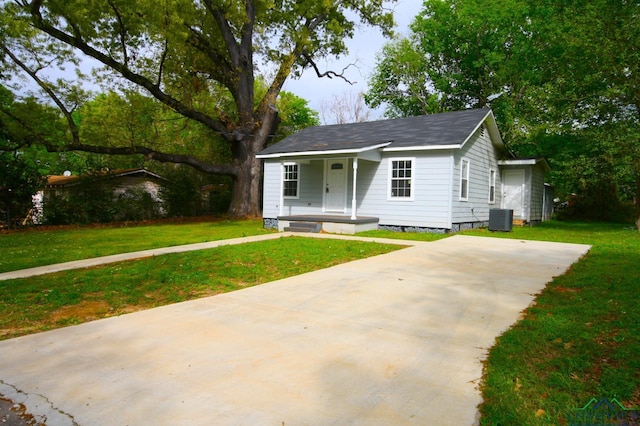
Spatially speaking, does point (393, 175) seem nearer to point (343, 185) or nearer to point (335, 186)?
point (343, 185)

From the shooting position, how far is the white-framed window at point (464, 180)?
47.3ft

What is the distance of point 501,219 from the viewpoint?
1473 cm

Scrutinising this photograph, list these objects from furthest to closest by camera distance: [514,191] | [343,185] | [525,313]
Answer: [514,191], [343,185], [525,313]

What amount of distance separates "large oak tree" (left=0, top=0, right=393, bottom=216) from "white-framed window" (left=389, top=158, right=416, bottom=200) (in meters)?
9.25

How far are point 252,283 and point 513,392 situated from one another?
174 inches

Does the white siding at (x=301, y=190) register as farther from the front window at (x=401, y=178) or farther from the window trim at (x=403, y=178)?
the front window at (x=401, y=178)

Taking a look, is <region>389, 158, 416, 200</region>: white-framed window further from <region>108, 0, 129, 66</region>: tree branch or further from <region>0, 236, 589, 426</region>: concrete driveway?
<region>108, 0, 129, 66</region>: tree branch

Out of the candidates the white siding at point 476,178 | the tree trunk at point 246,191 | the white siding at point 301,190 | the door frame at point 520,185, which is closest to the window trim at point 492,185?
the white siding at point 476,178

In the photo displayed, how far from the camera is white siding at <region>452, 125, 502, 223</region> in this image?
1390 centimetres

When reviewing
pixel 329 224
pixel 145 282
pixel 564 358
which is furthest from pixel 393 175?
pixel 564 358

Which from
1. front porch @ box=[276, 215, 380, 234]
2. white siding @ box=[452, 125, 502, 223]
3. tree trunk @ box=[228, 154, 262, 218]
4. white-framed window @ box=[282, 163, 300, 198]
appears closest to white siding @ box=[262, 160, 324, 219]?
white-framed window @ box=[282, 163, 300, 198]

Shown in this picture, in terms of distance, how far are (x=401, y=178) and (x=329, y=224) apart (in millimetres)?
3141

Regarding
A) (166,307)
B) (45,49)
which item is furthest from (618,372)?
(45,49)

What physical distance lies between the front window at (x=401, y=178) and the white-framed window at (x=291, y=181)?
14.1ft
